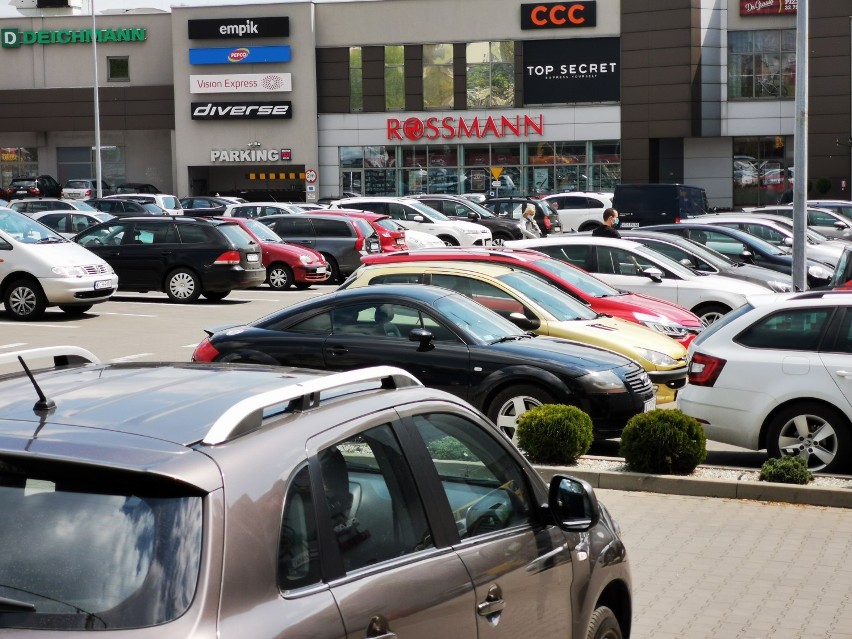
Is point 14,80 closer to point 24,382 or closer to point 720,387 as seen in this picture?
point 720,387

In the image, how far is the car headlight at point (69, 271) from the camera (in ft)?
70.7

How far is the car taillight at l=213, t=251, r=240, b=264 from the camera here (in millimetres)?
25172

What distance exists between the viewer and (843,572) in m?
7.90

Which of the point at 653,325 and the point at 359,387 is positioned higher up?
the point at 359,387

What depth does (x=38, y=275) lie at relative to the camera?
70.5 ft

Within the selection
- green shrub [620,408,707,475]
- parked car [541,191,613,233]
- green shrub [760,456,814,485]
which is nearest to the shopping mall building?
parked car [541,191,613,233]

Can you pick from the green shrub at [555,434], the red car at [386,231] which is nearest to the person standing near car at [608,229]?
the red car at [386,231]

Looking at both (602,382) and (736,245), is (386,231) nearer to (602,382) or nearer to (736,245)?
(736,245)

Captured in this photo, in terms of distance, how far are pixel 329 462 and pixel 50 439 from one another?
740mm

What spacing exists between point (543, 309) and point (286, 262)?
15.4m

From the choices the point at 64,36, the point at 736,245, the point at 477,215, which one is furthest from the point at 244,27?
the point at 736,245

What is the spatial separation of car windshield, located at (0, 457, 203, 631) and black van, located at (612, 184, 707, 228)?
1250 inches

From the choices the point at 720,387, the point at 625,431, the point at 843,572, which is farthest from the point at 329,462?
the point at 720,387

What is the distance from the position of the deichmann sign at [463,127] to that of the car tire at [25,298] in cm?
4361
